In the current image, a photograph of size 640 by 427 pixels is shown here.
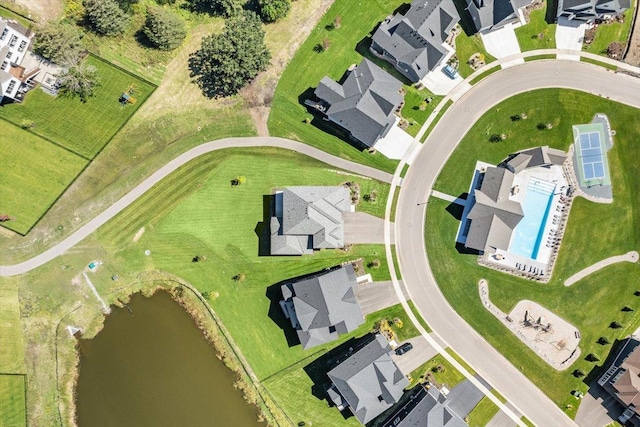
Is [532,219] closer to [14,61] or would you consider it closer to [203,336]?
[203,336]

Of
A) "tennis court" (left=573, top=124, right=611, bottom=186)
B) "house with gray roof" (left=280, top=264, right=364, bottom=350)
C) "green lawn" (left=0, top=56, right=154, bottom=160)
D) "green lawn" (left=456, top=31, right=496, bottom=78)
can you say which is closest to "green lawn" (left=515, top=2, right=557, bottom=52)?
"green lawn" (left=456, top=31, right=496, bottom=78)

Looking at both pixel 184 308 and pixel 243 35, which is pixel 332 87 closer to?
pixel 243 35

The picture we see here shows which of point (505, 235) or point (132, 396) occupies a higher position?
point (132, 396)

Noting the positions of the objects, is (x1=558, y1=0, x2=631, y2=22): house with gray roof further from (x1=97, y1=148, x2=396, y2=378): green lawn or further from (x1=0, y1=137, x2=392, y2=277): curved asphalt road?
(x1=97, y1=148, x2=396, y2=378): green lawn

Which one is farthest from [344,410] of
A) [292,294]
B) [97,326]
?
[97,326]

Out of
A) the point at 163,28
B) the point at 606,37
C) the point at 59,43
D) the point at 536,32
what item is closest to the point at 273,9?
the point at 163,28

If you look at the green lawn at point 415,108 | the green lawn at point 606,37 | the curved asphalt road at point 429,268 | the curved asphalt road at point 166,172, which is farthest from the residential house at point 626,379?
the curved asphalt road at point 166,172
